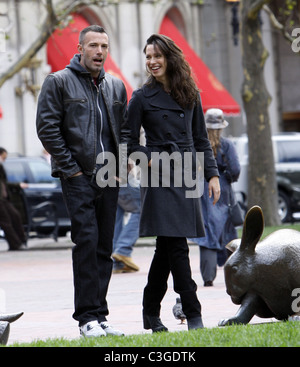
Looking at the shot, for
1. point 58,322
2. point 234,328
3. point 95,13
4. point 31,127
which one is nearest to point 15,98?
point 31,127

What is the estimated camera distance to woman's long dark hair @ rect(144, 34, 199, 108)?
705 centimetres

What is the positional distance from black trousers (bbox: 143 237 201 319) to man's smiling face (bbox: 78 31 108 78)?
4.11ft

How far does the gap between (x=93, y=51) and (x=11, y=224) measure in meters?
12.0

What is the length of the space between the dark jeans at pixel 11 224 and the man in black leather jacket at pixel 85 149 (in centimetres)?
1168

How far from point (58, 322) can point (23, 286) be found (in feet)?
12.3

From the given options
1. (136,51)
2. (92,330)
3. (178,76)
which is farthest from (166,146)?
(136,51)

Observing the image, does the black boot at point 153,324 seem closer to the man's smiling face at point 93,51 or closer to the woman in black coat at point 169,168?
the woman in black coat at point 169,168

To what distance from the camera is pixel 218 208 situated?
1093 cm

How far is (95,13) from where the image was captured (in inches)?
1141

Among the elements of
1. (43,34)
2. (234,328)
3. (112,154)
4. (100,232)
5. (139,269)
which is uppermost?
(43,34)

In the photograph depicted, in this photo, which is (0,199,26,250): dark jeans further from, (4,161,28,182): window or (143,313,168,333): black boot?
(143,313,168,333): black boot

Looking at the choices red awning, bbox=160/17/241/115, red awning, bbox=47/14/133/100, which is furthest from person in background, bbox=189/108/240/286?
red awning, bbox=160/17/241/115
